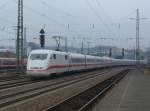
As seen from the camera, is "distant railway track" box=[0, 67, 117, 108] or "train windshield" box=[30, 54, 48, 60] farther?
"train windshield" box=[30, 54, 48, 60]

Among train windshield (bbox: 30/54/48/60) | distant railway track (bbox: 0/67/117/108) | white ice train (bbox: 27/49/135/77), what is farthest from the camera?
train windshield (bbox: 30/54/48/60)

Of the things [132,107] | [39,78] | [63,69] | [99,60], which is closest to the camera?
[132,107]

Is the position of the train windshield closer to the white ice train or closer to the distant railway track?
the white ice train

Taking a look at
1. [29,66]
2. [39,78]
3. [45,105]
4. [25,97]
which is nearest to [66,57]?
[39,78]

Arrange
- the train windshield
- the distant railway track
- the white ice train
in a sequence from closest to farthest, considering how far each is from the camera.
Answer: the distant railway track → the white ice train → the train windshield

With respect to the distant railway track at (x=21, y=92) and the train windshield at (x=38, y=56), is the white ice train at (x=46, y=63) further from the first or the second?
the distant railway track at (x=21, y=92)

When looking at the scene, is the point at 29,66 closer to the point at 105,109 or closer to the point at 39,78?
the point at 39,78

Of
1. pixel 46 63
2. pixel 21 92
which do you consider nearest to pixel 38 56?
pixel 46 63

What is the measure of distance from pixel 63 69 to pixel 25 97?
2498cm

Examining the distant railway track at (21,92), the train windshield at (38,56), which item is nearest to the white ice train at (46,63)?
the train windshield at (38,56)

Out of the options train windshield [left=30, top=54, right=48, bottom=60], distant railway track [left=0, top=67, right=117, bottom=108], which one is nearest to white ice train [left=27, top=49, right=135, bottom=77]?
train windshield [left=30, top=54, right=48, bottom=60]

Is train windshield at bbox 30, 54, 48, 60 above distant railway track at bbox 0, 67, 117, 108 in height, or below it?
above

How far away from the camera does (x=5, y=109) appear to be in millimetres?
15836

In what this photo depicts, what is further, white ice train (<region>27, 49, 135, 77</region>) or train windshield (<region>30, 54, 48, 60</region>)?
train windshield (<region>30, 54, 48, 60</region>)
